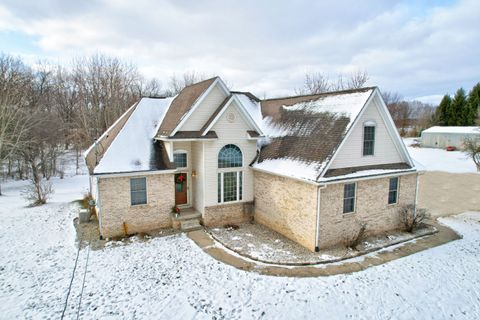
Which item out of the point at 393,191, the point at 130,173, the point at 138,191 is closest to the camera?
the point at 130,173

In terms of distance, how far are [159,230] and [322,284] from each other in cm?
801

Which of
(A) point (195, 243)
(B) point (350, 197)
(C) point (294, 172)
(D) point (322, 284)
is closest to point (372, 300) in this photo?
(D) point (322, 284)

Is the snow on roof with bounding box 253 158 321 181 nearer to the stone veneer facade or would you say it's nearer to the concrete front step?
the stone veneer facade

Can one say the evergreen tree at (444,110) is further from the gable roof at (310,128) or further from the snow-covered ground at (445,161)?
the gable roof at (310,128)

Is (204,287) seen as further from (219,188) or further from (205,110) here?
(205,110)

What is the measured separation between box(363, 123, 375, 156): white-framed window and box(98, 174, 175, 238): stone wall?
9384 mm

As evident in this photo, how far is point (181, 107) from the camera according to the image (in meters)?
14.6

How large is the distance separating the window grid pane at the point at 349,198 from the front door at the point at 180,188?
325 inches

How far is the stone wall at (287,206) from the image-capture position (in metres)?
11.6

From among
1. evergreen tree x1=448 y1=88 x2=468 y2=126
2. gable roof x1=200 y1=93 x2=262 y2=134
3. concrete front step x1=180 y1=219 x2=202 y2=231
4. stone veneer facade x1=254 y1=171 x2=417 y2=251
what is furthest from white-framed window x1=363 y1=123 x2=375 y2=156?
evergreen tree x1=448 y1=88 x2=468 y2=126

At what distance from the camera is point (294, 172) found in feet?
39.7

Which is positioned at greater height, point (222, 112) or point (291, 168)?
point (222, 112)

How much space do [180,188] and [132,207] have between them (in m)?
2.89

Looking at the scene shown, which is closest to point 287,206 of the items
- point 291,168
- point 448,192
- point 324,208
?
point 291,168
